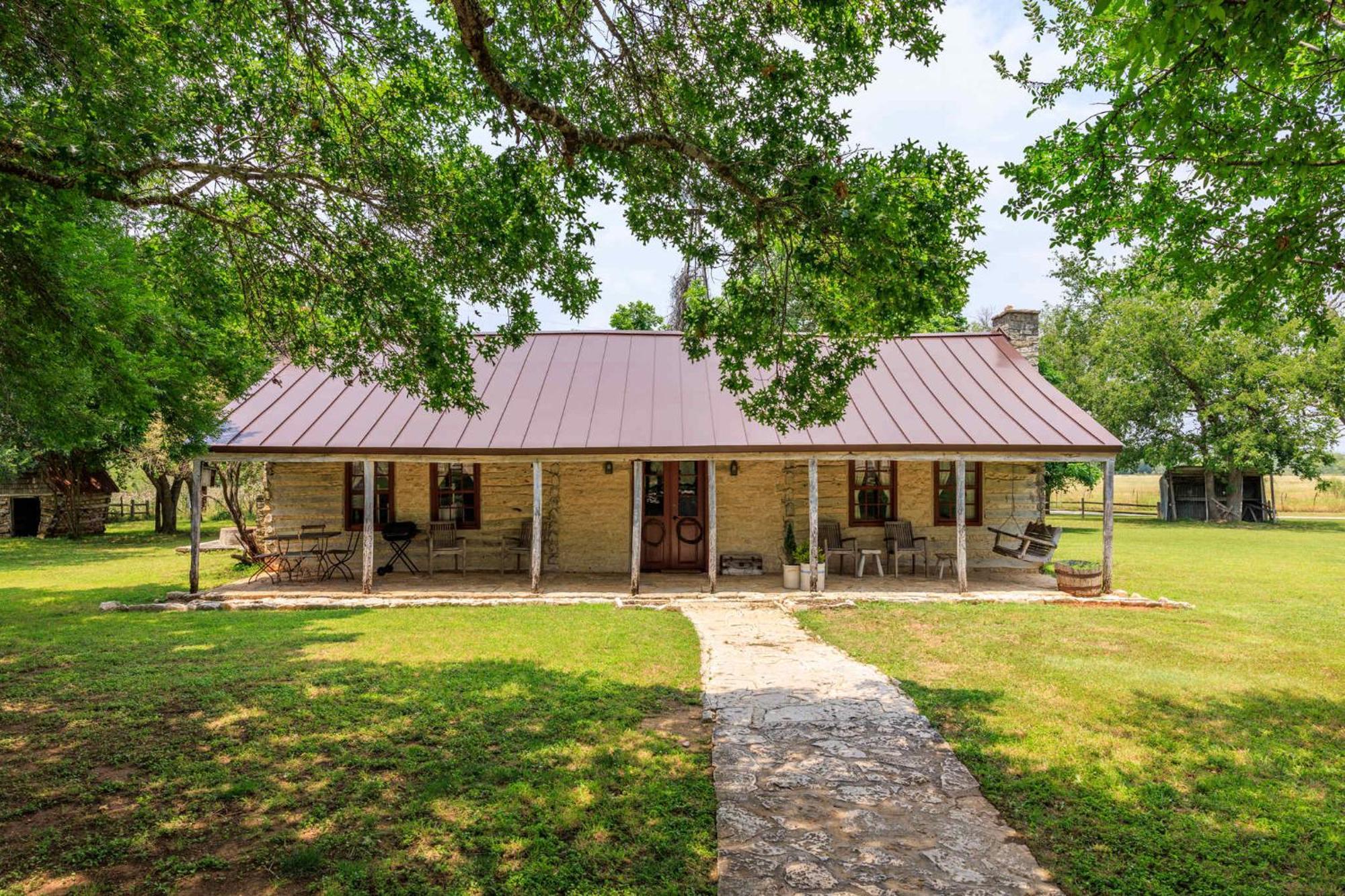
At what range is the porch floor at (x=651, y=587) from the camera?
10.3m

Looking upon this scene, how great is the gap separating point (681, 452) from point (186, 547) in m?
13.9

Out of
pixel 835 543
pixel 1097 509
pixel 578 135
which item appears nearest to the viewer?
pixel 578 135

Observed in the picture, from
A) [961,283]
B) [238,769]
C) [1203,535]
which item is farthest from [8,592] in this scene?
[1203,535]

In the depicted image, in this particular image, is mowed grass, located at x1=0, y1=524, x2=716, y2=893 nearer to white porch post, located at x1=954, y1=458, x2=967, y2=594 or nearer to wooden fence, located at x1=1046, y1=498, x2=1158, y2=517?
white porch post, located at x1=954, y1=458, x2=967, y2=594

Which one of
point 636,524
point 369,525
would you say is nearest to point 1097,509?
point 636,524

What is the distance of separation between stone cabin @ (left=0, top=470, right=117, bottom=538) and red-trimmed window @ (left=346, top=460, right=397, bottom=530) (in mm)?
16139

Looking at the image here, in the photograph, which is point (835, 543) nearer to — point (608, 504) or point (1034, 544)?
point (1034, 544)

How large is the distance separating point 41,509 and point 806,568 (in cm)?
2580

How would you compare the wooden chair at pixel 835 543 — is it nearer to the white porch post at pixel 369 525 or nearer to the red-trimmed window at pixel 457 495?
the red-trimmed window at pixel 457 495

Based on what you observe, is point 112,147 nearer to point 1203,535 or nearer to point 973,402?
point 973,402

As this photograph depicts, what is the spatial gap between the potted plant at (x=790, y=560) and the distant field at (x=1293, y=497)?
29.0 metres

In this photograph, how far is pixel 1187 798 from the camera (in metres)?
4.17

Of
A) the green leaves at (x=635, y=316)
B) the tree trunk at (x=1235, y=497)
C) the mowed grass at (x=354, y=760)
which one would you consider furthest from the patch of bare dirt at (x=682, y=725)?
the tree trunk at (x=1235, y=497)

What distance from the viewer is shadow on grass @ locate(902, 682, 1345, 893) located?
3402 mm
